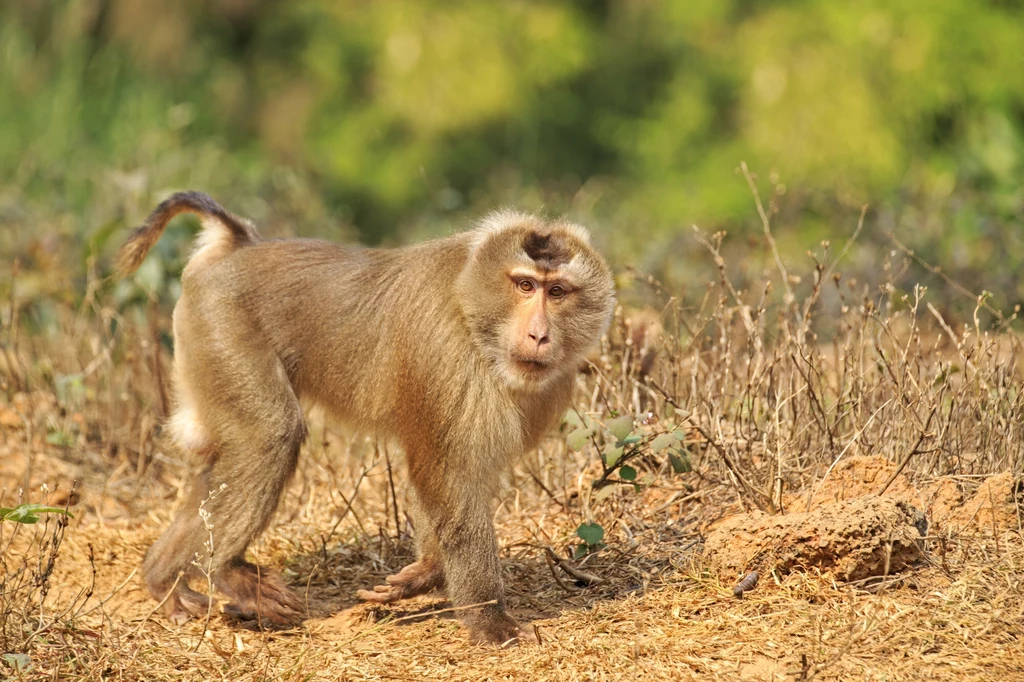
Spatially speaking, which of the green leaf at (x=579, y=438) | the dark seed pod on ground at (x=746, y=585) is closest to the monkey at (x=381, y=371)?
the green leaf at (x=579, y=438)

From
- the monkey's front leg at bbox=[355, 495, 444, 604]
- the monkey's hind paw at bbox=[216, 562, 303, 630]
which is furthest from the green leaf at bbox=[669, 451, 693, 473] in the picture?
the monkey's hind paw at bbox=[216, 562, 303, 630]

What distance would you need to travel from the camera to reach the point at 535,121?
51.8 feet

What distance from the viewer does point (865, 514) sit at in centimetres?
461

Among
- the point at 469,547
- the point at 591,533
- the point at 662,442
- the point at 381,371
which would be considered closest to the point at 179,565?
the point at 381,371

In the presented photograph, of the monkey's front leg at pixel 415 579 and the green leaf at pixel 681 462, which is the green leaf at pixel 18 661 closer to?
the monkey's front leg at pixel 415 579

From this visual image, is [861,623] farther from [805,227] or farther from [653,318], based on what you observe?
[805,227]

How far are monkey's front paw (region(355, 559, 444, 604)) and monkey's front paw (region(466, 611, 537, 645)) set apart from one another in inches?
16.6

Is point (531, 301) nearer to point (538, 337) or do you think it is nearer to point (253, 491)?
point (538, 337)

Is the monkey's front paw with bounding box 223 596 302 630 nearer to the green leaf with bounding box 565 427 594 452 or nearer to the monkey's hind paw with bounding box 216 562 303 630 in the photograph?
the monkey's hind paw with bounding box 216 562 303 630

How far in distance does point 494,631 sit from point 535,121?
1181 centimetres

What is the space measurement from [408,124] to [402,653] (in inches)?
443

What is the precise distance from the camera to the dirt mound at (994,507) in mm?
4895

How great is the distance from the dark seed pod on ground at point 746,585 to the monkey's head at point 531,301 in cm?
107

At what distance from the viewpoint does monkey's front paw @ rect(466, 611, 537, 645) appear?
15.2 feet
